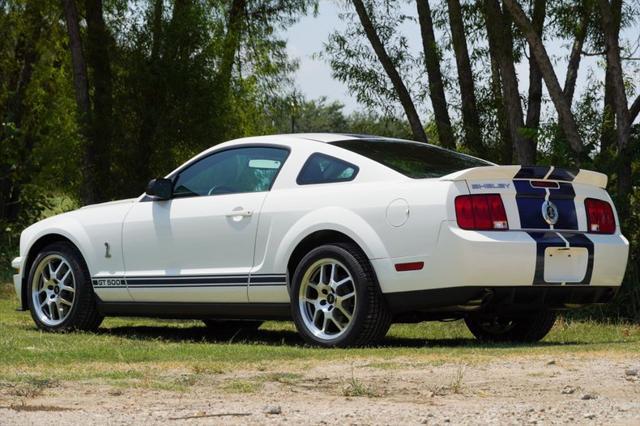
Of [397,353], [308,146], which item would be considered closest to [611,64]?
[308,146]

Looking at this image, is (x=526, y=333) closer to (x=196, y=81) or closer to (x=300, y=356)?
(x=300, y=356)

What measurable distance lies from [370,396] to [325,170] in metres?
3.21

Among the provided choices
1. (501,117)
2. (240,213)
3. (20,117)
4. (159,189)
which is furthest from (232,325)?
(20,117)

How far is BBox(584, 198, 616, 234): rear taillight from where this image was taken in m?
8.98

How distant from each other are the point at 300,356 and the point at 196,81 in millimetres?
12631

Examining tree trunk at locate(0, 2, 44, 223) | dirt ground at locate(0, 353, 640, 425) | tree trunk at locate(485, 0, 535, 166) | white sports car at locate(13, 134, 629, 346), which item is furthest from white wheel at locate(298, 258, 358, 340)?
tree trunk at locate(0, 2, 44, 223)

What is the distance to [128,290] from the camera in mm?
10211

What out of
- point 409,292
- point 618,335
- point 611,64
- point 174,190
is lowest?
point 618,335

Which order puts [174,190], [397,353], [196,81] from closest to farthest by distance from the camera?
1. [397,353]
2. [174,190]
3. [196,81]

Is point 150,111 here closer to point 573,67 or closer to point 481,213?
point 573,67

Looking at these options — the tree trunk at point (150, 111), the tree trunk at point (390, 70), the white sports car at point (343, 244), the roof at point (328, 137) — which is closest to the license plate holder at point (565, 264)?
the white sports car at point (343, 244)

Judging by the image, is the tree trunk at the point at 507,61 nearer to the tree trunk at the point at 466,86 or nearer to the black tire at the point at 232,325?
the tree trunk at the point at 466,86

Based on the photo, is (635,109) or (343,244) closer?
(343,244)

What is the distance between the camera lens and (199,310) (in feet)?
32.1
